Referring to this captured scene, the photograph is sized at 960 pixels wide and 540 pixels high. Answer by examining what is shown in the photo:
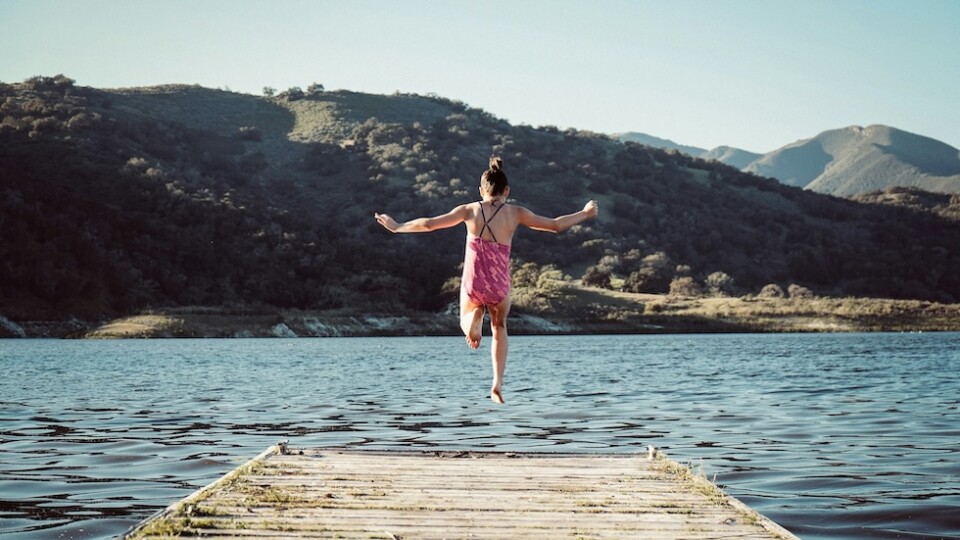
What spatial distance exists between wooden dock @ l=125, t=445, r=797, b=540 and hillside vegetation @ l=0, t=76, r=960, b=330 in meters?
68.2

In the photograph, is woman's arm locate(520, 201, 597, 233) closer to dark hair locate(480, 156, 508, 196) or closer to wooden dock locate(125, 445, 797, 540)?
dark hair locate(480, 156, 508, 196)

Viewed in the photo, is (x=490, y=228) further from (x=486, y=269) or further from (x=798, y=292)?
(x=798, y=292)

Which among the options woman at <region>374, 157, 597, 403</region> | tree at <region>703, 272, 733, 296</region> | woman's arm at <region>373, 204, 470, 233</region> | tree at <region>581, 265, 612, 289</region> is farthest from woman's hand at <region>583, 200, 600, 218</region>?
tree at <region>703, 272, 733, 296</region>

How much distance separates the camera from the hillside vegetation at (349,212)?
8262cm

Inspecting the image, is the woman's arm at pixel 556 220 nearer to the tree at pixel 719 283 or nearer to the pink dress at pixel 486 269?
the pink dress at pixel 486 269

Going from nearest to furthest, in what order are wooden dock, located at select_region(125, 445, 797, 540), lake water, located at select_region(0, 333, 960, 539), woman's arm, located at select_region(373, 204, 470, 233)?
wooden dock, located at select_region(125, 445, 797, 540) → woman's arm, located at select_region(373, 204, 470, 233) → lake water, located at select_region(0, 333, 960, 539)

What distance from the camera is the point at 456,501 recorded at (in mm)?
9422

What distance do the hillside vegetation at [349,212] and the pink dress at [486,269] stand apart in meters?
68.7

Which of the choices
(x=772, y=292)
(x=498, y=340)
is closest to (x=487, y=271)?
(x=498, y=340)

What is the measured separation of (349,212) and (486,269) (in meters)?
103

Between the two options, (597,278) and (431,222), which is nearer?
(431,222)

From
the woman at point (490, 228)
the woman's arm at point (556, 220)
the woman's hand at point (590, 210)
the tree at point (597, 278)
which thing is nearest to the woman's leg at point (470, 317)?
the woman at point (490, 228)

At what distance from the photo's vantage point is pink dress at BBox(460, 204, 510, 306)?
1102 centimetres

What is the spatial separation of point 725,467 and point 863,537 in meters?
4.24
